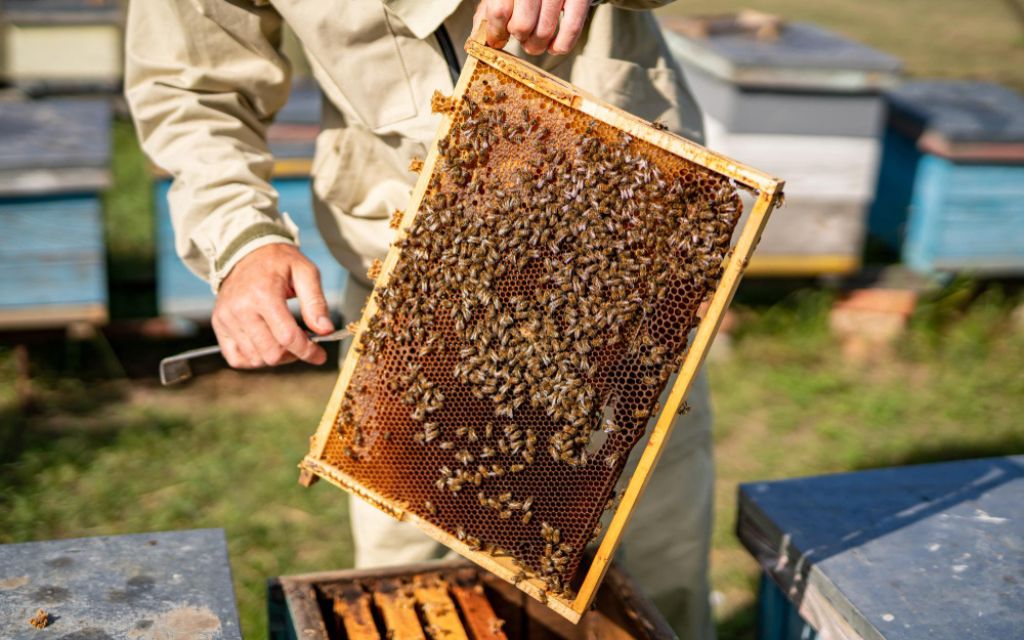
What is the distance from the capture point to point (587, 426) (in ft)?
6.57

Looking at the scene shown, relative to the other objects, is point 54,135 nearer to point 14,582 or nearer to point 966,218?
point 14,582

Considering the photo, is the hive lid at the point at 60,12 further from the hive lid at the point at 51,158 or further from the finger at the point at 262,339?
the finger at the point at 262,339

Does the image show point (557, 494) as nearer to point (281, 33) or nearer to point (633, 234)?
point (633, 234)

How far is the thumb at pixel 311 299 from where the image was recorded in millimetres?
2258

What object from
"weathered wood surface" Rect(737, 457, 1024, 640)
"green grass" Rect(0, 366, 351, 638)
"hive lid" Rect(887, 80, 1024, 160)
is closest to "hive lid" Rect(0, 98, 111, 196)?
"green grass" Rect(0, 366, 351, 638)

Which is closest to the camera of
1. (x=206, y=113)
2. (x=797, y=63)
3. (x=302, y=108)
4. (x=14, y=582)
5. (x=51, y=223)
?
(x=14, y=582)

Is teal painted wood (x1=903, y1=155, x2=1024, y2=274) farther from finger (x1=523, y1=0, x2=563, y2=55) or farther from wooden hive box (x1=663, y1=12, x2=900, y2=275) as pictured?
finger (x1=523, y1=0, x2=563, y2=55)

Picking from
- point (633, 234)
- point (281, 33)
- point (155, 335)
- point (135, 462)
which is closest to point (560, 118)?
point (633, 234)

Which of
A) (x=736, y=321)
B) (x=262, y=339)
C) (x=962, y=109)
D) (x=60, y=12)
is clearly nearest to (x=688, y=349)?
(x=262, y=339)

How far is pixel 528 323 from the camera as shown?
2076mm

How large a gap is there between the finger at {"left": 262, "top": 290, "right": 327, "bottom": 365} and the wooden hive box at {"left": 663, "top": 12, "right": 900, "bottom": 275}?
4004mm

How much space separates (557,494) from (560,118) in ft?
2.56

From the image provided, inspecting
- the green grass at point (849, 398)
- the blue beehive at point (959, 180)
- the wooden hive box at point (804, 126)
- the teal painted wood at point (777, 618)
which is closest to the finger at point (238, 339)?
the teal painted wood at point (777, 618)

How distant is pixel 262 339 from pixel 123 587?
0.61 m
